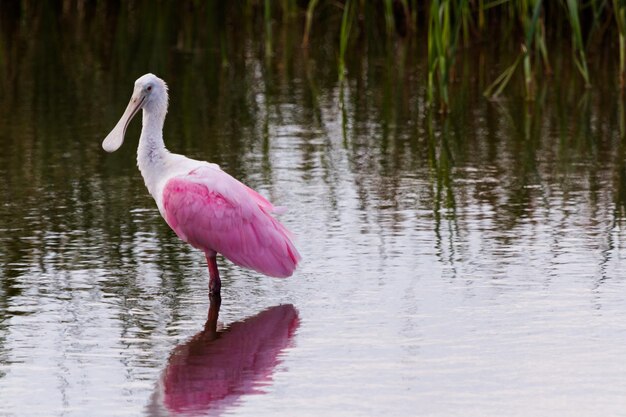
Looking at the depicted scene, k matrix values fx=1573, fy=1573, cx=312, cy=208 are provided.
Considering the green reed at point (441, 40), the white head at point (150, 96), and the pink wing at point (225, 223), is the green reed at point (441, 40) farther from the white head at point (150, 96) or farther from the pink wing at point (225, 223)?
the pink wing at point (225, 223)

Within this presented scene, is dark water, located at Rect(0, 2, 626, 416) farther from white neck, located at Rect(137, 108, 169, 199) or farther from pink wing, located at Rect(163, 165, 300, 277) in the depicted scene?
white neck, located at Rect(137, 108, 169, 199)

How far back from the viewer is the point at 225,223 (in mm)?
7598

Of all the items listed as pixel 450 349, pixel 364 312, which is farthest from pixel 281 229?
pixel 450 349

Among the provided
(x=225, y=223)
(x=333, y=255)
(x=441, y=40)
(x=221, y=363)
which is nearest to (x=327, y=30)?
(x=441, y=40)

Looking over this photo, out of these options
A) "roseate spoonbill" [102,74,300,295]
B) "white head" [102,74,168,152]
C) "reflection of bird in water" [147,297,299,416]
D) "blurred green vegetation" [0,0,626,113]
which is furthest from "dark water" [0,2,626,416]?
"white head" [102,74,168,152]

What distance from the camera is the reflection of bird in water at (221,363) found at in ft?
19.1

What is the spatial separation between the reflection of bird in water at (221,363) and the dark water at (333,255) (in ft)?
0.05

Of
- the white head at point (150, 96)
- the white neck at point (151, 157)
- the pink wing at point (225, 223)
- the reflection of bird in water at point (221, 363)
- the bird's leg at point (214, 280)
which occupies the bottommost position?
the reflection of bird in water at point (221, 363)

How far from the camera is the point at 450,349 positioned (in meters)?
6.52

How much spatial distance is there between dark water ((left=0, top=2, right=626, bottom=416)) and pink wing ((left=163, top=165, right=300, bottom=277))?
0.19 m

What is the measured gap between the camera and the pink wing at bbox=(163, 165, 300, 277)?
24.8 feet

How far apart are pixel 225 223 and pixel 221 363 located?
4.22ft

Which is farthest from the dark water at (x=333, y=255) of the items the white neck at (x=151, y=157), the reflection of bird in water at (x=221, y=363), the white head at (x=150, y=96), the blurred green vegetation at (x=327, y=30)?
the white head at (x=150, y=96)

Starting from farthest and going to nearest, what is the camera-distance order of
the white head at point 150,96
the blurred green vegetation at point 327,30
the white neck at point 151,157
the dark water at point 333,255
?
the blurred green vegetation at point 327,30 → the white head at point 150,96 → the white neck at point 151,157 → the dark water at point 333,255
